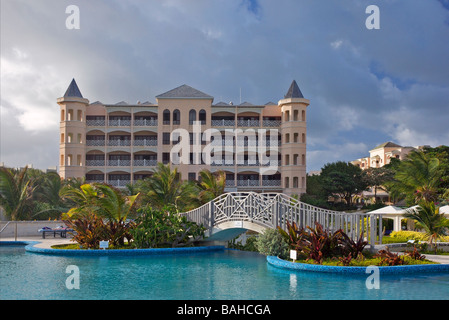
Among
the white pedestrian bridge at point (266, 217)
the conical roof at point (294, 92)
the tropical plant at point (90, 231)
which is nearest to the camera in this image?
the white pedestrian bridge at point (266, 217)

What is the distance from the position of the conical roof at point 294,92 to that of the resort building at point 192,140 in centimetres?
9

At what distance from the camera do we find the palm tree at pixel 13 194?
2586 centimetres

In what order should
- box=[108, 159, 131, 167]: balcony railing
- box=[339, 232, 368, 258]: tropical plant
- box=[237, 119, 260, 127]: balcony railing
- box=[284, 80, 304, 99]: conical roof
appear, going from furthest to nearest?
1. box=[108, 159, 131, 167]: balcony railing
2. box=[237, 119, 260, 127]: balcony railing
3. box=[284, 80, 304, 99]: conical roof
4. box=[339, 232, 368, 258]: tropical plant

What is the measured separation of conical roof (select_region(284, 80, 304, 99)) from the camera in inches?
1638

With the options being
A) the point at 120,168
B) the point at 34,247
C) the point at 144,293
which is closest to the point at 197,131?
the point at 120,168

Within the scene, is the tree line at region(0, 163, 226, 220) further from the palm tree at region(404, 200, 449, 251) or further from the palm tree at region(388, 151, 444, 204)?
the palm tree at region(388, 151, 444, 204)

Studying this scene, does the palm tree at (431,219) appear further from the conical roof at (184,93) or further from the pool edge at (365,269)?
the conical roof at (184,93)

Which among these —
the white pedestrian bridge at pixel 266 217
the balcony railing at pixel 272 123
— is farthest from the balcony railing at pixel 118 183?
the white pedestrian bridge at pixel 266 217

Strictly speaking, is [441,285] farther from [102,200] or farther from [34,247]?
[34,247]

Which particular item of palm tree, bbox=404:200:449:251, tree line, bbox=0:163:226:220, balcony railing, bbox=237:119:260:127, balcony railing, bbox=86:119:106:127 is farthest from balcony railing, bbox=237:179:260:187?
palm tree, bbox=404:200:449:251

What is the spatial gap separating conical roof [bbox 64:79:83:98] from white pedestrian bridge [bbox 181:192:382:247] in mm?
25010

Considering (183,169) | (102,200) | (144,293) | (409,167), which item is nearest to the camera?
(144,293)

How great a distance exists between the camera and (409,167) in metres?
25.5
